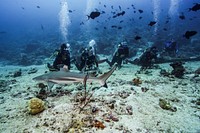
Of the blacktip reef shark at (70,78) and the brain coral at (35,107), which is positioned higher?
the blacktip reef shark at (70,78)

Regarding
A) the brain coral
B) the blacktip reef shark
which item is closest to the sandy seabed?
the brain coral

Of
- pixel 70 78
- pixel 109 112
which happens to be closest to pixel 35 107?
pixel 70 78

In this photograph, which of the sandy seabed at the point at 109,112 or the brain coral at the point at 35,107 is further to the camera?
the brain coral at the point at 35,107

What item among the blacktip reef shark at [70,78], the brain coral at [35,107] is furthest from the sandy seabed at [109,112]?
the blacktip reef shark at [70,78]

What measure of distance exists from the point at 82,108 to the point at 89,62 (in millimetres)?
6734

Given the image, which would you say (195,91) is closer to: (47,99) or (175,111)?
(175,111)

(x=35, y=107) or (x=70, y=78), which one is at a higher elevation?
(x=70, y=78)

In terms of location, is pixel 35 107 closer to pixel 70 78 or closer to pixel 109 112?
pixel 70 78

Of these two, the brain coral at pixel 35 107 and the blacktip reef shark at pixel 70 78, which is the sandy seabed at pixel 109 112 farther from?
the blacktip reef shark at pixel 70 78

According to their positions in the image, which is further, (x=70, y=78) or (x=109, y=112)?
(x=109, y=112)

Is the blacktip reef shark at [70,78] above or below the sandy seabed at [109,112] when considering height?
above

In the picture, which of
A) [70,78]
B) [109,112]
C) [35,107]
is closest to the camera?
[70,78]

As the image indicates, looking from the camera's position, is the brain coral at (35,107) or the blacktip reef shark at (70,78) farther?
the brain coral at (35,107)

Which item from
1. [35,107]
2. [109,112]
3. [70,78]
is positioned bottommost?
[109,112]
